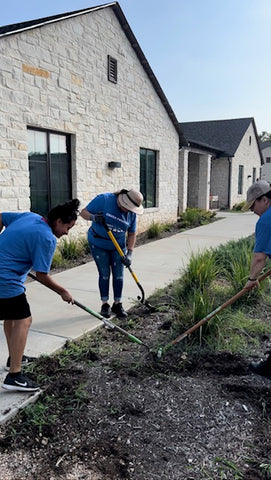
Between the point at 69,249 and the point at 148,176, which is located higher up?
the point at 148,176

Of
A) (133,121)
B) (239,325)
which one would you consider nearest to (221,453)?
(239,325)

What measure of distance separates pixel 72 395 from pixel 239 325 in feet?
6.95

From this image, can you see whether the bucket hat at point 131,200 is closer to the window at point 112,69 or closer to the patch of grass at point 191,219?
the window at point 112,69

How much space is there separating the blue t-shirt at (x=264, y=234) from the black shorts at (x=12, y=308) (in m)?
1.97

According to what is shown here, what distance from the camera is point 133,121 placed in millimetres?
11266

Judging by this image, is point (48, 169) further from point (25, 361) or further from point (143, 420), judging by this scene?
point (143, 420)

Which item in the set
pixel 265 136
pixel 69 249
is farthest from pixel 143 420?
pixel 265 136

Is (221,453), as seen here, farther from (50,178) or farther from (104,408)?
(50,178)

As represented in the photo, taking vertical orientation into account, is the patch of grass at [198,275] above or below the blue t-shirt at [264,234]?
below

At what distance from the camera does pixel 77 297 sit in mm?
5531

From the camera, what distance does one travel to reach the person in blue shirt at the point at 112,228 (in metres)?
4.49

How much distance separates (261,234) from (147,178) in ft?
31.7

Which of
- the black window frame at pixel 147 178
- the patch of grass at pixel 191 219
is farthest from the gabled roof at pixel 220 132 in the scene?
the black window frame at pixel 147 178

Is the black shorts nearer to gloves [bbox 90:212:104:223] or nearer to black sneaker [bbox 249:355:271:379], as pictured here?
gloves [bbox 90:212:104:223]
